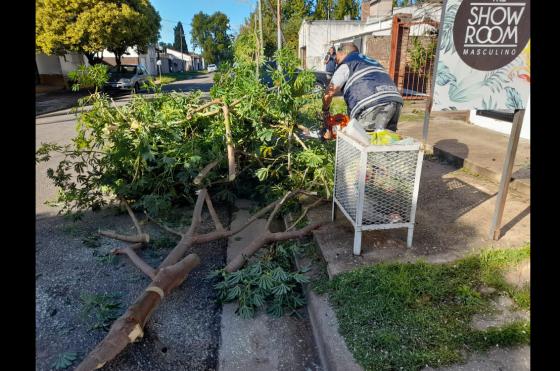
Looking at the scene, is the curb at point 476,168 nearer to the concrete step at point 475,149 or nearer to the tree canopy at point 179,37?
the concrete step at point 475,149

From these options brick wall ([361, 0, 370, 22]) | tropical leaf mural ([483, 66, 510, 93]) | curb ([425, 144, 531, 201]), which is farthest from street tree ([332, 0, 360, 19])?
tropical leaf mural ([483, 66, 510, 93])

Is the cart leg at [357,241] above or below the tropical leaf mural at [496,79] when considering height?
below

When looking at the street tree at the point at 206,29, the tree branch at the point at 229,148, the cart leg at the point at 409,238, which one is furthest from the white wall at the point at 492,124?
the street tree at the point at 206,29

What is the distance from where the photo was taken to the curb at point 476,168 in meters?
4.41

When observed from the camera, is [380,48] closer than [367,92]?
No

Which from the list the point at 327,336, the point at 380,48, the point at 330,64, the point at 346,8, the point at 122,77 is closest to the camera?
the point at 327,336

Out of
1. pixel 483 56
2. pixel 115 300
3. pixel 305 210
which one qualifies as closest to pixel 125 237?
pixel 115 300

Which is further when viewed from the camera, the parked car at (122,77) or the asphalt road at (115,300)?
the parked car at (122,77)

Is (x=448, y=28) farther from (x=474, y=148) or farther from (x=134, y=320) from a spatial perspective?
(x=474, y=148)

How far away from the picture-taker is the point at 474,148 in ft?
19.9

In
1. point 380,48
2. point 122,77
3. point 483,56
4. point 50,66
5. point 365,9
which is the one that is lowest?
point 483,56

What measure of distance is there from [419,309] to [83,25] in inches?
860

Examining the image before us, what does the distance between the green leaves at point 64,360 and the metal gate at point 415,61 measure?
12.0 metres

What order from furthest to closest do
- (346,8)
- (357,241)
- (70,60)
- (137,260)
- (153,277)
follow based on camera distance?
(346,8), (70,60), (137,260), (357,241), (153,277)
